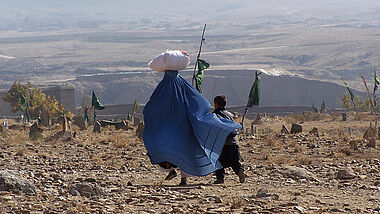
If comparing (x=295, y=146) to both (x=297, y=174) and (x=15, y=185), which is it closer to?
(x=297, y=174)

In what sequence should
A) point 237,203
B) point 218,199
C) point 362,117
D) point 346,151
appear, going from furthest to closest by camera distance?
point 362,117 < point 346,151 < point 218,199 < point 237,203

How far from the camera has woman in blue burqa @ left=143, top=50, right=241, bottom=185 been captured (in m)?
6.84

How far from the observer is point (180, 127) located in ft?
22.7

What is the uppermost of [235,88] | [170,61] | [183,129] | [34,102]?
[170,61]

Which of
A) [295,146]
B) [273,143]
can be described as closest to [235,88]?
[273,143]

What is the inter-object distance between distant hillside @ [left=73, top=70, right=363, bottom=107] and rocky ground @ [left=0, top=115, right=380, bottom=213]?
206ft

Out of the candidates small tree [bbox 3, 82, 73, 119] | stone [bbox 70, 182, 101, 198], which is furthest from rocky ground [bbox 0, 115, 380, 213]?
small tree [bbox 3, 82, 73, 119]

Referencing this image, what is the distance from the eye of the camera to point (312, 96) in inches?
3076

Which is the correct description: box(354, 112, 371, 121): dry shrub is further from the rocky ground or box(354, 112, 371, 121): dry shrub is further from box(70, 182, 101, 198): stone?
box(70, 182, 101, 198): stone

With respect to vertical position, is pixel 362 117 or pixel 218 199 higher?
pixel 218 199

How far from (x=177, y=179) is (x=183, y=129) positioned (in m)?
0.88

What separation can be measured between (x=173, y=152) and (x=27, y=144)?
470 centimetres

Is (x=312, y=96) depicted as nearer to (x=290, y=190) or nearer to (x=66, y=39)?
(x=290, y=190)

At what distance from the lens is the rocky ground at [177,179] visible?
17.9ft
